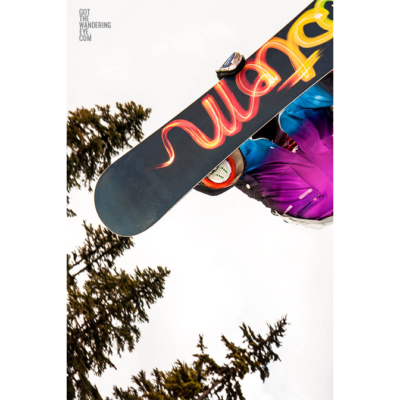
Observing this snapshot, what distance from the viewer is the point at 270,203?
8.94ft

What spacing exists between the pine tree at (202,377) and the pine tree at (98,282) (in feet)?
1.26

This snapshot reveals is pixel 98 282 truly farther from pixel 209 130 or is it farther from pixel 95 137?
pixel 209 130

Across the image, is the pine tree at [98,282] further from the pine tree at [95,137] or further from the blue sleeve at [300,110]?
the blue sleeve at [300,110]

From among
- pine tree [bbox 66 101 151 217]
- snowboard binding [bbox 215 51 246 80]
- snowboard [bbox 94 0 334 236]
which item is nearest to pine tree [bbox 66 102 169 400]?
pine tree [bbox 66 101 151 217]

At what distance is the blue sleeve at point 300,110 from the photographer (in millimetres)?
2451

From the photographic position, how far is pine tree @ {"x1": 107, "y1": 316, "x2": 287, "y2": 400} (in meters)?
2.30

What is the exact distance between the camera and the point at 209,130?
2.24 metres

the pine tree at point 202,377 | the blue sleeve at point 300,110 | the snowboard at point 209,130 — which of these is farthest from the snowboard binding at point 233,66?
the pine tree at point 202,377

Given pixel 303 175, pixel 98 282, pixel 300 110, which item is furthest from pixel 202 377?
pixel 300 110

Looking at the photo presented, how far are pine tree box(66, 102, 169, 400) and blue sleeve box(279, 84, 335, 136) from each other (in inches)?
60.3

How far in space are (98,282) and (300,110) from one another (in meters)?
2.68

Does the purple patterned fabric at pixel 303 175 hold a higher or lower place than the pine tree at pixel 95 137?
lower
